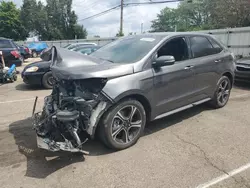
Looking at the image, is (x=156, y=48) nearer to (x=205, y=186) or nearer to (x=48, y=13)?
(x=205, y=186)

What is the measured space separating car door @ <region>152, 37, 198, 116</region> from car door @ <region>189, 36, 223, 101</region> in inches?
7.4

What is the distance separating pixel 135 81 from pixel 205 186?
5.58ft

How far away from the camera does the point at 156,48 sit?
4.01 metres

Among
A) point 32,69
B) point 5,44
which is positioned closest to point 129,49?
point 32,69

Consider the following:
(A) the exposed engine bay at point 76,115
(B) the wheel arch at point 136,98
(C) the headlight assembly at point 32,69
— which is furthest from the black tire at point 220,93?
(C) the headlight assembly at point 32,69

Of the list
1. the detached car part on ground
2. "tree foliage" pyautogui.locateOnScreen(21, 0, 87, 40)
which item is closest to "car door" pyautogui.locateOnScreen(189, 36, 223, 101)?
the detached car part on ground

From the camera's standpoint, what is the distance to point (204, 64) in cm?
479

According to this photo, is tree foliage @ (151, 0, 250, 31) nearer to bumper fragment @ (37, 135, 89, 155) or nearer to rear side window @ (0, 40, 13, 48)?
rear side window @ (0, 40, 13, 48)

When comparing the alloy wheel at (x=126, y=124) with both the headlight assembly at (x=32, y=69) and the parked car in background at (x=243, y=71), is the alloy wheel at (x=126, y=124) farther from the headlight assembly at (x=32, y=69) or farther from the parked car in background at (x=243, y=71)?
the parked car in background at (x=243, y=71)

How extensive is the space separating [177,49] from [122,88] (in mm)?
1684

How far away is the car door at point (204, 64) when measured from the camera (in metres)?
4.66

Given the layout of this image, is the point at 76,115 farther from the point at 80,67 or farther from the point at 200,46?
the point at 200,46

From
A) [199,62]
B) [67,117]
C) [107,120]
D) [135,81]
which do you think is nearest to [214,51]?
[199,62]

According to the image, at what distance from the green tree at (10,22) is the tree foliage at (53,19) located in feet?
10.3
